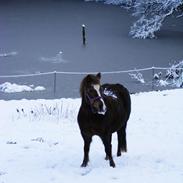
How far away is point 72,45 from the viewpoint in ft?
86.4

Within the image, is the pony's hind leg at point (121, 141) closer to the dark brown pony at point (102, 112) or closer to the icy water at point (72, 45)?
the dark brown pony at point (102, 112)

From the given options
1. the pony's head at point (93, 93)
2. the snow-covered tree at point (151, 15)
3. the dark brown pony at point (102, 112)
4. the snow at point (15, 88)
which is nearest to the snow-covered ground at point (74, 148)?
the dark brown pony at point (102, 112)

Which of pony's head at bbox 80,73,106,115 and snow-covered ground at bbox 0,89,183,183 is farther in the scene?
snow-covered ground at bbox 0,89,183,183

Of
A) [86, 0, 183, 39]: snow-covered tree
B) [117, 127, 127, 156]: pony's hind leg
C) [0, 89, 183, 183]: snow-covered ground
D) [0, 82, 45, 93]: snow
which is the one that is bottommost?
[0, 82, 45, 93]: snow

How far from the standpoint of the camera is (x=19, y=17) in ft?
112

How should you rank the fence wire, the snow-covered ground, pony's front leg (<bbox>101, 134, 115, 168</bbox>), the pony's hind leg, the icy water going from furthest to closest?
1. the icy water
2. the fence wire
3. the pony's hind leg
4. pony's front leg (<bbox>101, 134, 115, 168</bbox>)
5. the snow-covered ground

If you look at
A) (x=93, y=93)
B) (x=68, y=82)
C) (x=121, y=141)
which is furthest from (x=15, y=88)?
(x=93, y=93)

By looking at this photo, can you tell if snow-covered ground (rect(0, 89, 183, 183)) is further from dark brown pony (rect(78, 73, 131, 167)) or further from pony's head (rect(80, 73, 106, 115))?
pony's head (rect(80, 73, 106, 115))

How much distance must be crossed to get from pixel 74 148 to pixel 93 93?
Answer: 1892 mm

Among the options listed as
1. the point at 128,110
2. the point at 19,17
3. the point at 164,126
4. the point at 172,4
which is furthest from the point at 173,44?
the point at 128,110

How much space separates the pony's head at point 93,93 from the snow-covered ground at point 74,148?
2.80 feet

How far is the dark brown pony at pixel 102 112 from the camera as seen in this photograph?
223 inches

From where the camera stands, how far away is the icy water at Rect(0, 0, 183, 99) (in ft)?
68.2

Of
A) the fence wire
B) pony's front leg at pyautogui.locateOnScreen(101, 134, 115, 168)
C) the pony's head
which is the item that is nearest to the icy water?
the fence wire
